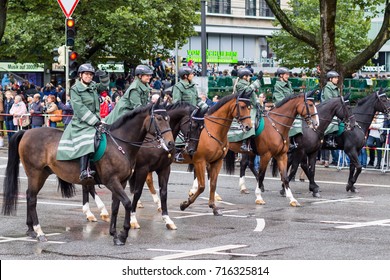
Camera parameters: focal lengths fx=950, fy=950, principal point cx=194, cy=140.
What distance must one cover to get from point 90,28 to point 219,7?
26801mm

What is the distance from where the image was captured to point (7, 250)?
13.5 meters

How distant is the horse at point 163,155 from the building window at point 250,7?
53058 millimetres

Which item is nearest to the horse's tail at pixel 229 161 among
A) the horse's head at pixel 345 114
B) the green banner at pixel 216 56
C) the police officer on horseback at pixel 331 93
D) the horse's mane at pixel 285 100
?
the horse's mane at pixel 285 100

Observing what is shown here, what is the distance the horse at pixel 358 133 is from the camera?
21780mm

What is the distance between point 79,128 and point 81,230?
1.88 meters

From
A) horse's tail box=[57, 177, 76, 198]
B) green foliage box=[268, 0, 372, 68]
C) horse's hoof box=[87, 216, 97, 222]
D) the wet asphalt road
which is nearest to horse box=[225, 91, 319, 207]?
the wet asphalt road

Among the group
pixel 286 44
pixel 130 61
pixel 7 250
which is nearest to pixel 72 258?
pixel 7 250

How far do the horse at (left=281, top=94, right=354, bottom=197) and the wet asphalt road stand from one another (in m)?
0.74

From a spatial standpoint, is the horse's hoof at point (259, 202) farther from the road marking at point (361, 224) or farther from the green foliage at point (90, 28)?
the green foliage at point (90, 28)

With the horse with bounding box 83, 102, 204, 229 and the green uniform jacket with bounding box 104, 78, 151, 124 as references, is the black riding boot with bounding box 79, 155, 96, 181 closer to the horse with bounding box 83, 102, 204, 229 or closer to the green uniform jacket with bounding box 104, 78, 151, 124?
the horse with bounding box 83, 102, 204, 229

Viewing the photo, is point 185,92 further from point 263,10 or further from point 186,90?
point 263,10

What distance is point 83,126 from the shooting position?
14.6 meters

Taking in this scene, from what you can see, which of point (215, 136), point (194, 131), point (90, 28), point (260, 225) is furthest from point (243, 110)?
point (90, 28)
